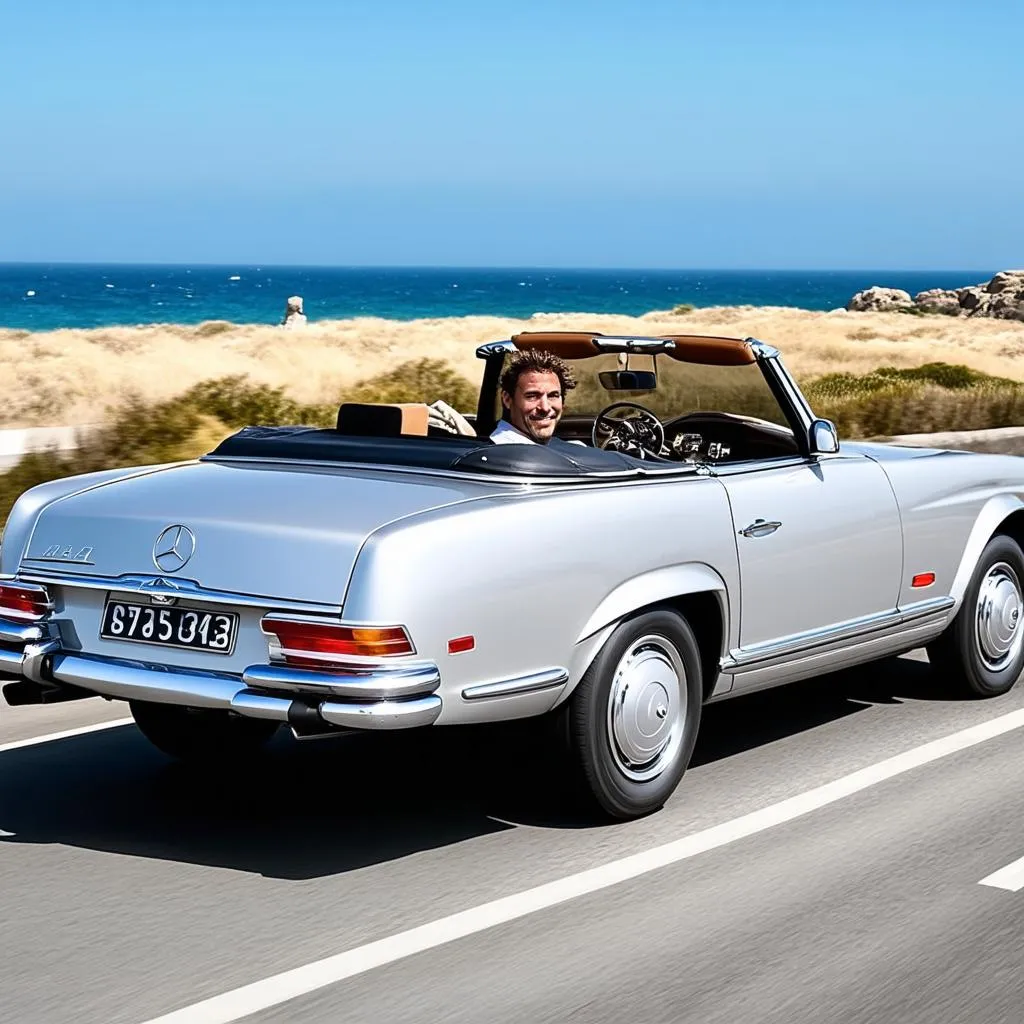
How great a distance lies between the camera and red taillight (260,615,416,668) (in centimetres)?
473

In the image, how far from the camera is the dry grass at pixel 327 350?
2102 centimetres

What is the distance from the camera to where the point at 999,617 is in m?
7.53

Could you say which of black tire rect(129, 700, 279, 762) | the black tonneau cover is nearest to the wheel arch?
the black tonneau cover

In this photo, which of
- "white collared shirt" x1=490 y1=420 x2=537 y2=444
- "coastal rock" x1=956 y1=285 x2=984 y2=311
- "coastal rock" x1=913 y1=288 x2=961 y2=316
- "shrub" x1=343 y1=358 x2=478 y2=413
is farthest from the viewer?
"coastal rock" x1=913 y1=288 x2=961 y2=316

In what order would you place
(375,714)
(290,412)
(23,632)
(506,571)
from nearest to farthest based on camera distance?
(375,714), (506,571), (23,632), (290,412)

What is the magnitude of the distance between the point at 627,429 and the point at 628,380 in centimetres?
28

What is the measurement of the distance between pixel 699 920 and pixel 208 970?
1.31 m

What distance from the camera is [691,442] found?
6809mm

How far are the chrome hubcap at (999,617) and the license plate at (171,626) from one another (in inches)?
146

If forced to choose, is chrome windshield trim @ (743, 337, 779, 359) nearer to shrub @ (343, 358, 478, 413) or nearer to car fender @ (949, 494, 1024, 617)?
car fender @ (949, 494, 1024, 617)

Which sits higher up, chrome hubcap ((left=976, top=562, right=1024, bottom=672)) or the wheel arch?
the wheel arch

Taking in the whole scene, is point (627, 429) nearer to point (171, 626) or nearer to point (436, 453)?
point (436, 453)

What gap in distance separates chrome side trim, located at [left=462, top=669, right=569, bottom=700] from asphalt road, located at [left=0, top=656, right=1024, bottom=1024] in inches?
16.5

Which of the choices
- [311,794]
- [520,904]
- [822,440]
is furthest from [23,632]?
[822,440]
